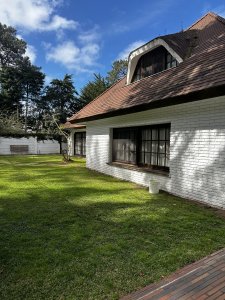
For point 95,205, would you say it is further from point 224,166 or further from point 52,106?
→ point 52,106

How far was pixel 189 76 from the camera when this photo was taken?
7.03 meters

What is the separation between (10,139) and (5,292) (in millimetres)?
22236

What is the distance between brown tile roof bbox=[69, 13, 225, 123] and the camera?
19.9ft

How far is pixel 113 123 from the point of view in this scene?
10.9 meters

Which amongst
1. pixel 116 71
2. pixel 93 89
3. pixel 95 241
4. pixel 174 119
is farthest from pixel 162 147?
pixel 116 71

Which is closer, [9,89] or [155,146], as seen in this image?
[155,146]

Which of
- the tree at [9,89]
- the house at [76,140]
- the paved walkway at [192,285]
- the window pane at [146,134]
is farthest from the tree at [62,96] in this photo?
the paved walkway at [192,285]

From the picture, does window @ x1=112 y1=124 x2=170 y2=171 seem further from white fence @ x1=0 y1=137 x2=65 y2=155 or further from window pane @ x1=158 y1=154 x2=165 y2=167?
white fence @ x1=0 y1=137 x2=65 y2=155

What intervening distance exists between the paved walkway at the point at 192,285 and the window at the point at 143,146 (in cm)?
506

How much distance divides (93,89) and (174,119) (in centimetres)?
2904

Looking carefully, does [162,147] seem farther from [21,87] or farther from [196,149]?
[21,87]

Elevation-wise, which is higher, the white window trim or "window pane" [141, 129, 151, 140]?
the white window trim

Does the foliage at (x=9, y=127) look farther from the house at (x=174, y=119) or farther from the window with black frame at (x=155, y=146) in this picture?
the window with black frame at (x=155, y=146)

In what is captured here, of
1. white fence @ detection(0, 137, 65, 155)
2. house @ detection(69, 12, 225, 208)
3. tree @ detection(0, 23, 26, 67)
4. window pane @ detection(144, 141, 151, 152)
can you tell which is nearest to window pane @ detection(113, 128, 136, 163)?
house @ detection(69, 12, 225, 208)
